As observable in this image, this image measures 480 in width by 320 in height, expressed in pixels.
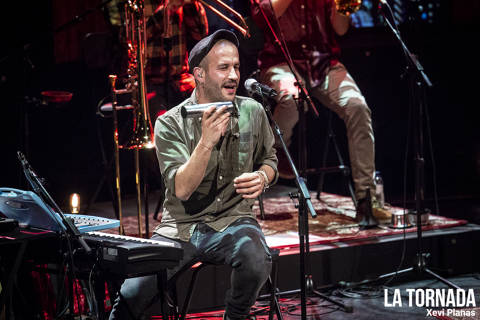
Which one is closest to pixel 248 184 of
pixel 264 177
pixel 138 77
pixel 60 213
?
pixel 264 177

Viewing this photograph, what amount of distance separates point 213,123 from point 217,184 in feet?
1.42

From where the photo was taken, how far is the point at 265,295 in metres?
3.71

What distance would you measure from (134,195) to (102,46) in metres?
1.70

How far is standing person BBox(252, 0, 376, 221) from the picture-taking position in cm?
448

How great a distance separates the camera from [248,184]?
2518 mm

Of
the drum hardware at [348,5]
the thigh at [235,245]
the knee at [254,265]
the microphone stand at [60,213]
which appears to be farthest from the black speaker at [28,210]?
the drum hardware at [348,5]

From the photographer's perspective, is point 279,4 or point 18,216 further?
point 279,4

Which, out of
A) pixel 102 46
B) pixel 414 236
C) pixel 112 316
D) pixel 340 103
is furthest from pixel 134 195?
pixel 112 316

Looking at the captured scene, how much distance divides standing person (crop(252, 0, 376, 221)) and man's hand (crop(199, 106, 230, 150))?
6.73 feet

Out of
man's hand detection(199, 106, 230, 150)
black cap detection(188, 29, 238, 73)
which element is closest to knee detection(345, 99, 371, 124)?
black cap detection(188, 29, 238, 73)

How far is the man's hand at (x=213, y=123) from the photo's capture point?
2445 mm

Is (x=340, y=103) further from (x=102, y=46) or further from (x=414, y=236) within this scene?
(x=102, y=46)

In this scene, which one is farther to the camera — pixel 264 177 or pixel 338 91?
pixel 338 91

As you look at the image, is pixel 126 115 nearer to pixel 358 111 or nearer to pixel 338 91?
pixel 338 91
